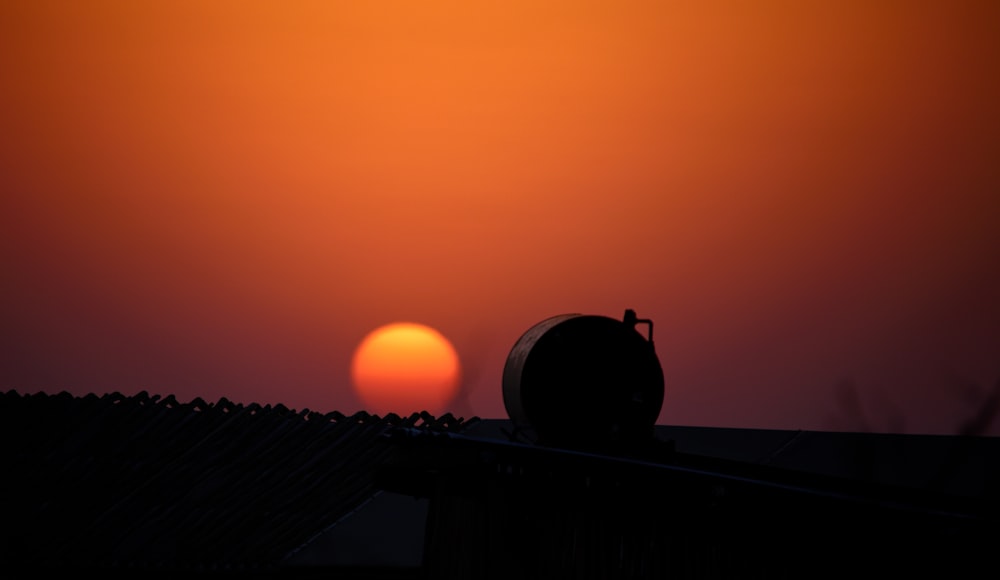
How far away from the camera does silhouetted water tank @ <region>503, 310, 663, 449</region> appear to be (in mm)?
13992

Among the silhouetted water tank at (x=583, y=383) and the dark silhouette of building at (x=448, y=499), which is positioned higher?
the silhouetted water tank at (x=583, y=383)

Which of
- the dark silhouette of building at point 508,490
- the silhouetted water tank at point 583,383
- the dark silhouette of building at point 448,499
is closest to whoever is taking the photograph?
the dark silhouette of building at point 448,499

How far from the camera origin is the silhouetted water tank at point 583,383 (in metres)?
14.0

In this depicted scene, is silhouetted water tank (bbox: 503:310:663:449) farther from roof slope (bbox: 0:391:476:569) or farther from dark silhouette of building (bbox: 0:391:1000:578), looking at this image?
roof slope (bbox: 0:391:476:569)

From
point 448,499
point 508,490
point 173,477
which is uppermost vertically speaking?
point 508,490

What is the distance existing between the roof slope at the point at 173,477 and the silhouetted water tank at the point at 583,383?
435cm

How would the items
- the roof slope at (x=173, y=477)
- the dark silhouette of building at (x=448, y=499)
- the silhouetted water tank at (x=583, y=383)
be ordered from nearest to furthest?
the dark silhouette of building at (x=448, y=499) → the silhouetted water tank at (x=583, y=383) → the roof slope at (x=173, y=477)

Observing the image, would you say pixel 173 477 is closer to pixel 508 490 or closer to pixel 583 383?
pixel 583 383

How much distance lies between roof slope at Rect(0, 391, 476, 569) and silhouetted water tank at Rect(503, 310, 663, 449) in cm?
435

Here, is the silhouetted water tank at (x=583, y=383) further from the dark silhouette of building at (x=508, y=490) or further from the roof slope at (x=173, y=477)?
the roof slope at (x=173, y=477)

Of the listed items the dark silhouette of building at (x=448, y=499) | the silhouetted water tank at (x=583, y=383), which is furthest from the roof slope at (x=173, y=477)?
the silhouetted water tank at (x=583, y=383)

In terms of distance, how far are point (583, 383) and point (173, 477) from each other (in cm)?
793

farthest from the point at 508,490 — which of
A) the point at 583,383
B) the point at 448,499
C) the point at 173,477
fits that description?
the point at 173,477

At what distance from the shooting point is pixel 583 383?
14.0 meters
